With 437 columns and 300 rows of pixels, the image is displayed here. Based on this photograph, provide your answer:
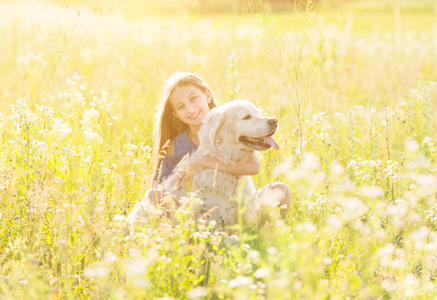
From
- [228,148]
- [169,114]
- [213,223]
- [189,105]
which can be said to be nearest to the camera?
[213,223]

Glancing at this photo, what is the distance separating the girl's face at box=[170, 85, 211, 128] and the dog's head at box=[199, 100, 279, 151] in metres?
0.50

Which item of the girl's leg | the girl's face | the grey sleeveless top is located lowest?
the girl's leg

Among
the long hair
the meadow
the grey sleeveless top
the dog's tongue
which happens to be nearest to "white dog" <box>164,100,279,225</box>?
the dog's tongue

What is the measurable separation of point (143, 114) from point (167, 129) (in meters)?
0.85

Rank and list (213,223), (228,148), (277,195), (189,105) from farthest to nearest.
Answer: (189,105) < (228,148) < (277,195) < (213,223)

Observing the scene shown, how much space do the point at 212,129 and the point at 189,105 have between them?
25.1 inches

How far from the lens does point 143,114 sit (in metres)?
5.14

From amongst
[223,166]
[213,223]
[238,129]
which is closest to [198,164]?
[223,166]

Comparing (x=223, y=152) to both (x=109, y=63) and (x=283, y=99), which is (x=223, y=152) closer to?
(x=283, y=99)

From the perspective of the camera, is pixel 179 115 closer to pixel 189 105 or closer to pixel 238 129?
pixel 189 105

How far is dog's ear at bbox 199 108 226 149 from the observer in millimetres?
3611

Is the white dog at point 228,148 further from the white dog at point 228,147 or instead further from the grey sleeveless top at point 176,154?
the grey sleeveless top at point 176,154

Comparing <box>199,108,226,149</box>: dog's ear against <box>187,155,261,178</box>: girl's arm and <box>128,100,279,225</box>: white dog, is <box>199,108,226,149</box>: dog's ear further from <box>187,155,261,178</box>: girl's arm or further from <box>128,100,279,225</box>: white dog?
<box>187,155,261,178</box>: girl's arm

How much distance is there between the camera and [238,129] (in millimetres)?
3596
